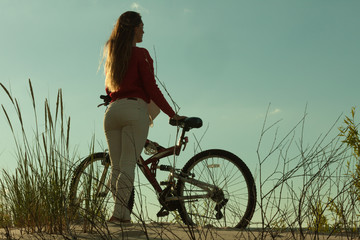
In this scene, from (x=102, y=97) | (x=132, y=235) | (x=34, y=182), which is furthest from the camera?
(x=102, y=97)

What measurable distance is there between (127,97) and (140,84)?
0.19m

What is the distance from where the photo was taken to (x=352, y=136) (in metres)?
4.82

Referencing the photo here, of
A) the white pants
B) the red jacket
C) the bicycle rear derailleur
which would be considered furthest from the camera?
the bicycle rear derailleur

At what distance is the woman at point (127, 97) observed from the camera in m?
4.16

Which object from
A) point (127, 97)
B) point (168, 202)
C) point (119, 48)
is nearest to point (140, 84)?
point (127, 97)

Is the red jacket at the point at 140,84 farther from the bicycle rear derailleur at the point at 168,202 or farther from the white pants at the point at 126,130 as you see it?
the bicycle rear derailleur at the point at 168,202

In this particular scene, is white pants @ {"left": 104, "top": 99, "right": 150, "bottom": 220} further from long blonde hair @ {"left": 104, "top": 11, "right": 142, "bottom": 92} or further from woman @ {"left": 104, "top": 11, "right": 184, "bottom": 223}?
long blonde hair @ {"left": 104, "top": 11, "right": 142, "bottom": 92}

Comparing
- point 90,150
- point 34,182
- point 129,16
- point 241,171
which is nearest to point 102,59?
point 129,16

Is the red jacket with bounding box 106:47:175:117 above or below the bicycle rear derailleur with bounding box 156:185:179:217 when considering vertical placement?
above

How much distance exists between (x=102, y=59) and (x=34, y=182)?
4.43 feet

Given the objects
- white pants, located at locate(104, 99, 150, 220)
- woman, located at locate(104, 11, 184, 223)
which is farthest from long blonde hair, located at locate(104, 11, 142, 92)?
white pants, located at locate(104, 99, 150, 220)

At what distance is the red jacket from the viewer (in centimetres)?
423

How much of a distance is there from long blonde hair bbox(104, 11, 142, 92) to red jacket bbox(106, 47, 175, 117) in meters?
0.05

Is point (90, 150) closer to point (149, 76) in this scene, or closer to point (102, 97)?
point (149, 76)
